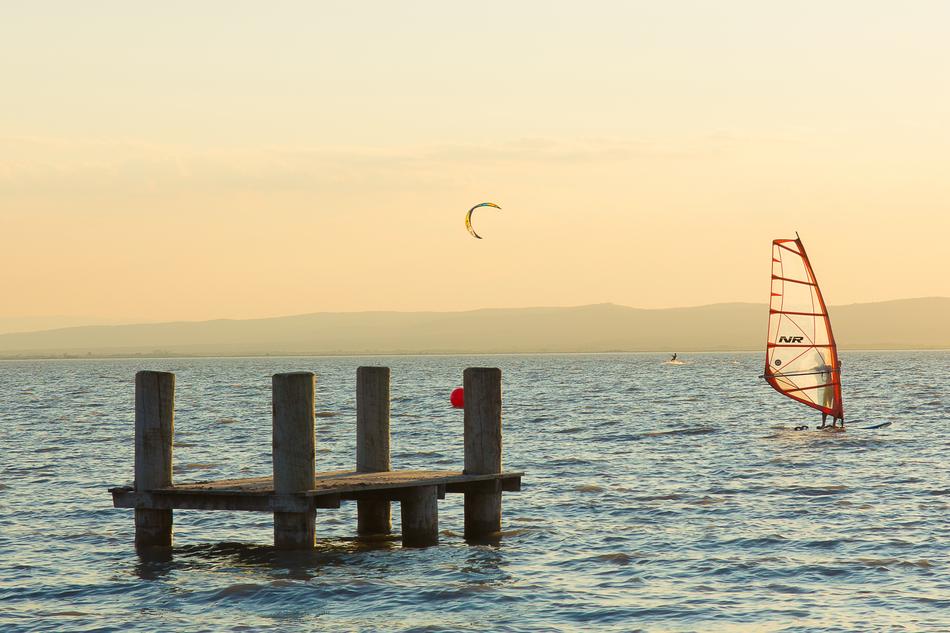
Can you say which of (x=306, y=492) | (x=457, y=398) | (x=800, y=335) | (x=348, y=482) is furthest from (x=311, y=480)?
(x=800, y=335)

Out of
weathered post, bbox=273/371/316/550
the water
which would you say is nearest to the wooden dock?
weathered post, bbox=273/371/316/550

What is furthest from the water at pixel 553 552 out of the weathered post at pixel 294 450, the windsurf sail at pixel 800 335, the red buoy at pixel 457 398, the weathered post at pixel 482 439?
the windsurf sail at pixel 800 335

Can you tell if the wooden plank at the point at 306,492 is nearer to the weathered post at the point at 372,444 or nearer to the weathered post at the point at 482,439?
the weathered post at the point at 482,439

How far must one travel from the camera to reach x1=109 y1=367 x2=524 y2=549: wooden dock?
16031 mm

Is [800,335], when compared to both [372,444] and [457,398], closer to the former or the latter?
[457,398]

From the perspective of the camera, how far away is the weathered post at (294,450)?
15.9 metres

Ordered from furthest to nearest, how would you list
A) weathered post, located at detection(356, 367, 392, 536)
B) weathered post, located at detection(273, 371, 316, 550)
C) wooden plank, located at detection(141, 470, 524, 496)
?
weathered post, located at detection(356, 367, 392, 536), wooden plank, located at detection(141, 470, 524, 496), weathered post, located at detection(273, 371, 316, 550)

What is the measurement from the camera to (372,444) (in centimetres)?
1905

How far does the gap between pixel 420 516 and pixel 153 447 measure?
12.5 feet

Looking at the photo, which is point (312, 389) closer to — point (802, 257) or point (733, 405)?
point (802, 257)

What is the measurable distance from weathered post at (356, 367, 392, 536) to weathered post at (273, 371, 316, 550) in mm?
2774

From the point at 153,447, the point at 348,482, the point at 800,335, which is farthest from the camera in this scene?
the point at 800,335

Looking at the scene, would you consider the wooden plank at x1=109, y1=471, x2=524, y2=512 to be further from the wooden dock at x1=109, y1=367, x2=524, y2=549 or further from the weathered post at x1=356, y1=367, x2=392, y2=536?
the weathered post at x1=356, y1=367, x2=392, y2=536

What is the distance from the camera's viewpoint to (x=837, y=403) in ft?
151
